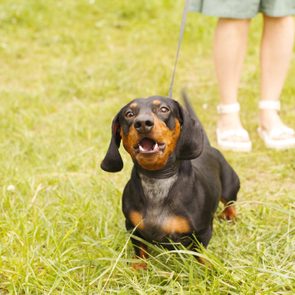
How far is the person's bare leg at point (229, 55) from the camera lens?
3381 millimetres

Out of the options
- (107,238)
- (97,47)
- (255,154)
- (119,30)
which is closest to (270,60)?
(255,154)

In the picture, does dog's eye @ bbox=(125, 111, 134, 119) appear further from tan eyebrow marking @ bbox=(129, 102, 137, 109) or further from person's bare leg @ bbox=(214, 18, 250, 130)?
person's bare leg @ bbox=(214, 18, 250, 130)

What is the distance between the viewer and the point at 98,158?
11.2 feet

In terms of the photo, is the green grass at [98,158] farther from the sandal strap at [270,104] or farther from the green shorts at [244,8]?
the green shorts at [244,8]

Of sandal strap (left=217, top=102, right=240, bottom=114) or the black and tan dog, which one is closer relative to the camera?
the black and tan dog

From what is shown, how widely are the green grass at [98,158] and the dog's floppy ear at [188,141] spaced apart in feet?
1.19

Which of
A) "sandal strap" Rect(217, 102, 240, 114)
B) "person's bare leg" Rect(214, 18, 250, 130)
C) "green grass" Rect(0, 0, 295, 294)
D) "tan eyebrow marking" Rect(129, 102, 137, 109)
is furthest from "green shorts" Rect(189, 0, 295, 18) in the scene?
"tan eyebrow marking" Rect(129, 102, 137, 109)

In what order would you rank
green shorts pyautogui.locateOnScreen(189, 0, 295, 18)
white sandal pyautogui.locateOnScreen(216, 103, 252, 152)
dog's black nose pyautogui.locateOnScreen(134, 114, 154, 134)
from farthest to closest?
white sandal pyautogui.locateOnScreen(216, 103, 252, 152) → green shorts pyautogui.locateOnScreen(189, 0, 295, 18) → dog's black nose pyautogui.locateOnScreen(134, 114, 154, 134)

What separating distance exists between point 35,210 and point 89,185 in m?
0.39

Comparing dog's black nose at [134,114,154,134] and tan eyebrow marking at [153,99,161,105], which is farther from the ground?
tan eyebrow marking at [153,99,161,105]

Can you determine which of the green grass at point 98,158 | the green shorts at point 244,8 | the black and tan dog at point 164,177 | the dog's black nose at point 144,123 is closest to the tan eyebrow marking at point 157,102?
the black and tan dog at point 164,177

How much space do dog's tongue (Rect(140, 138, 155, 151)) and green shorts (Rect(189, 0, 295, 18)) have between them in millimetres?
1447

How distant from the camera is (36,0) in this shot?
657 centimetres

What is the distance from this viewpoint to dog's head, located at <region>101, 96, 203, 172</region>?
6.59 ft
